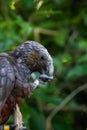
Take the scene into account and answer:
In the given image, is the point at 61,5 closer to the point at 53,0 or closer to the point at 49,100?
the point at 53,0

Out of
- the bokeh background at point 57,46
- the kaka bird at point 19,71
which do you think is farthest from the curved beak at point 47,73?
the bokeh background at point 57,46

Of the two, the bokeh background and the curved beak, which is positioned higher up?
the bokeh background

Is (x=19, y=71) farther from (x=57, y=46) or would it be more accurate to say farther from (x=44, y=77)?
(x=57, y=46)

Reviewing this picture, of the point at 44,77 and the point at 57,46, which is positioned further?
the point at 57,46

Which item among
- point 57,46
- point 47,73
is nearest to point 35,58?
point 47,73

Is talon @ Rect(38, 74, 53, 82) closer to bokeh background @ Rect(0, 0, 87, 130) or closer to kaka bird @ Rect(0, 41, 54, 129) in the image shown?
kaka bird @ Rect(0, 41, 54, 129)

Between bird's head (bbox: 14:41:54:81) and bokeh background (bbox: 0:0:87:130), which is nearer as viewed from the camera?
bird's head (bbox: 14:41:54:81)

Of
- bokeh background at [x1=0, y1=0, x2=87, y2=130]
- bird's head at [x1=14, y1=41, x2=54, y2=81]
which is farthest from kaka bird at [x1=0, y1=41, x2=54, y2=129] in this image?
bokeh background at [x1=0, y1=0, x2=87, y2=130]
